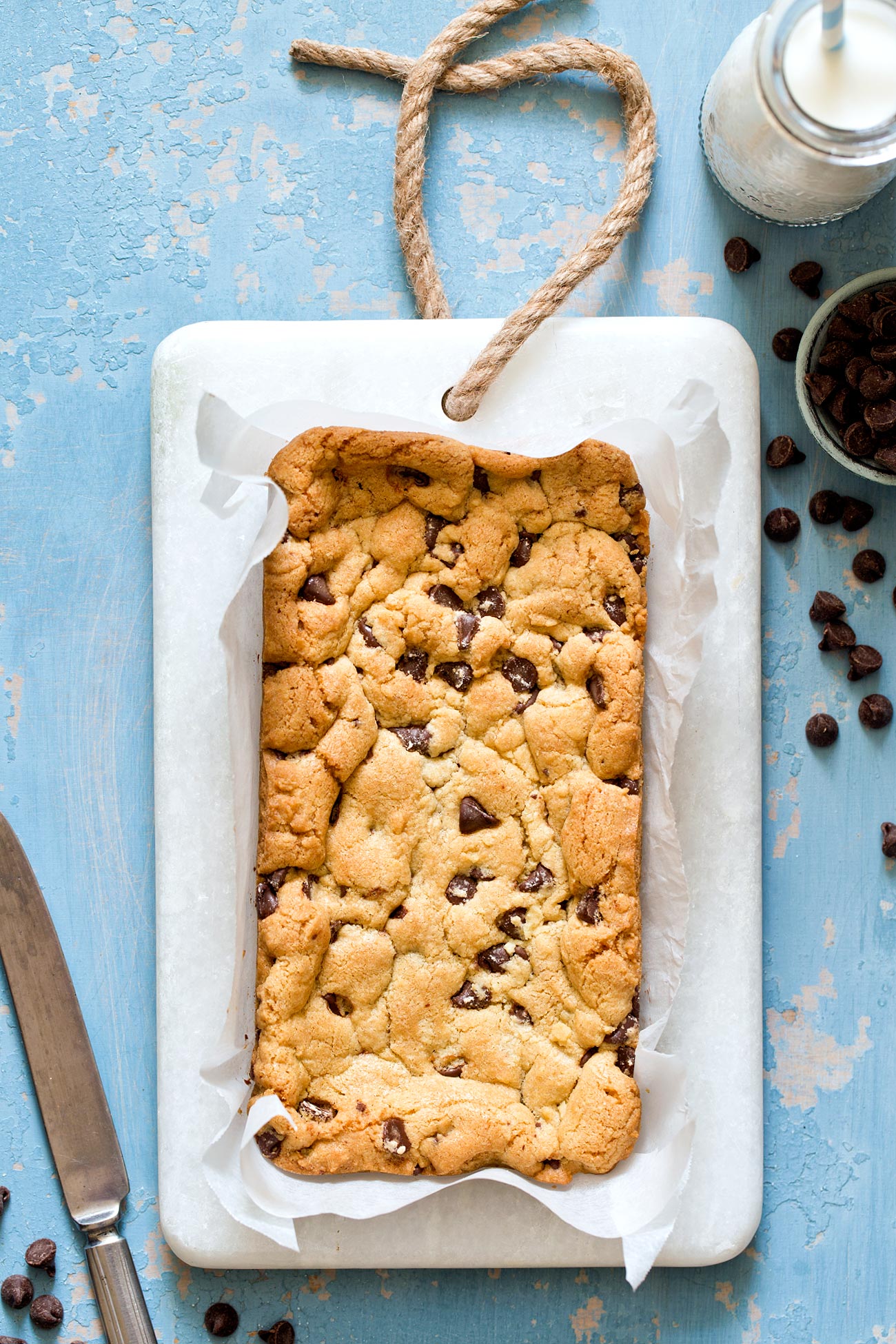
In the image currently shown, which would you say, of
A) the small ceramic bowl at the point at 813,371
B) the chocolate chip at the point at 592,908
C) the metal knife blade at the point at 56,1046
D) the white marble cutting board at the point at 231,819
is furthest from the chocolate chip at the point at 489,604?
the metal knife blade at the point at 56,1046

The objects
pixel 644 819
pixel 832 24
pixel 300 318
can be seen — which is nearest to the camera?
pixel 832 24

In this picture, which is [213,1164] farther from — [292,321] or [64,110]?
[64,110]

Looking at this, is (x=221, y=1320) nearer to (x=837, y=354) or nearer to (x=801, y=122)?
(x=837, y=354)

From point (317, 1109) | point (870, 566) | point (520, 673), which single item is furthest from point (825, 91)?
point (317, 1109)

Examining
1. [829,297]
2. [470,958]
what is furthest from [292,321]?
[470,958]

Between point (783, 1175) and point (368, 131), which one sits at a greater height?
point (368, 131)

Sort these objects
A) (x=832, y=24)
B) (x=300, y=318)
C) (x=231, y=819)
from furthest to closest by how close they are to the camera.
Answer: (x=300, y=318), (x=231, y=819), (x=832, y=24)
